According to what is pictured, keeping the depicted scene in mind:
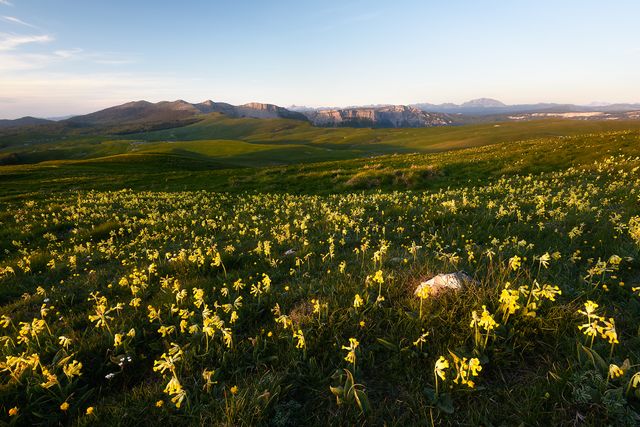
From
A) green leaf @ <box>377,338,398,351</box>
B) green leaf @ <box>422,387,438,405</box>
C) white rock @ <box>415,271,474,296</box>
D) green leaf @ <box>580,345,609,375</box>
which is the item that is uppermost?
white rock @ <box>415,271,474,296</box>

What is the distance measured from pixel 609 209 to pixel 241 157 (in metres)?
108

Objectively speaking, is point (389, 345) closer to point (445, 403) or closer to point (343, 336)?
point (343, 336)

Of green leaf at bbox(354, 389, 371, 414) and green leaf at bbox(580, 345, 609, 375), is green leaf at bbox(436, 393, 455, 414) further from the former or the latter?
green leaf at bbox(580, 345, 609, 375)

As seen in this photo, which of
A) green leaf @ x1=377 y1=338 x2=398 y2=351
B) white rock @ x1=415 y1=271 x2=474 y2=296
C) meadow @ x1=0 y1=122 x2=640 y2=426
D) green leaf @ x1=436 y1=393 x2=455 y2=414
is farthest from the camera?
white rock @ x1=415 y1=271 x2=474 y2=296

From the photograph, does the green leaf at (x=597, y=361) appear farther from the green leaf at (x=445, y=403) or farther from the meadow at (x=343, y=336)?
the green leaf at (x=445, y=403)

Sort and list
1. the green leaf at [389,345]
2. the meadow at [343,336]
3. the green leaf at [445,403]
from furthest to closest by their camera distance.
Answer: the green leaf at [389,345] → the meadow at [343,336] → the green leaf at [445,403]

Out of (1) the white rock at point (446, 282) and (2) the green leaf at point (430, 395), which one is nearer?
(2) the green leaf at point (430, 395)

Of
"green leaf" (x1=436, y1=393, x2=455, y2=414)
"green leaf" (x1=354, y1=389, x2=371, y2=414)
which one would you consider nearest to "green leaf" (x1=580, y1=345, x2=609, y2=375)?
"green leaf" (x1=436, y1=393, x2=455, y2=414)

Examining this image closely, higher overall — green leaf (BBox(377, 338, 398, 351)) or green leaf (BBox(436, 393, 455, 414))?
green leaf (BBox(377, 338, 398, 351))

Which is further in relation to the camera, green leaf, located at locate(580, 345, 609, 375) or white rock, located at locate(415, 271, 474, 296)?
white rock, located at locate(415, 271, 474, 296)

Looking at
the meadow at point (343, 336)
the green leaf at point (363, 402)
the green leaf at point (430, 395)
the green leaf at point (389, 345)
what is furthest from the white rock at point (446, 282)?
the green leaf at point (363, 402)

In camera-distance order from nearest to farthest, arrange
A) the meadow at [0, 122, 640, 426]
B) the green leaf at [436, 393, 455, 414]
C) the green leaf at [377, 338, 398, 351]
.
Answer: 1. the green leaf at [436, 393, 455, 414]
2. the meadow at [0, 122, 640, 426]
3. the green leaf at [377, 338, 398, 351]

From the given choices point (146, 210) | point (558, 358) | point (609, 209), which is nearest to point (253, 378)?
point (558, 358)

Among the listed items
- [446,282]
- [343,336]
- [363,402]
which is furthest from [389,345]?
[446,282]
